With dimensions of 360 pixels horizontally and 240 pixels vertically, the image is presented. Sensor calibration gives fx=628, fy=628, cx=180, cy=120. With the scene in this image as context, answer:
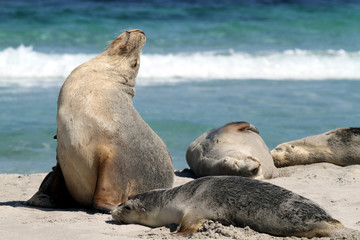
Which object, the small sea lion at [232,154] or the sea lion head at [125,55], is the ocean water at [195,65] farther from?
the sea lion head at [125,55]

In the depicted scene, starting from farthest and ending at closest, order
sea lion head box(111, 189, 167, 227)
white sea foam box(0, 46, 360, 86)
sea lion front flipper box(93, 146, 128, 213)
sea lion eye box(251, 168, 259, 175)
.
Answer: white sea foam box(0, 46, 360, 86) < sea lion eye box(251, 168, 259, 175) < sea lion front flipper box(93, 146, 128, 213) < sea lion head box(111, 189, 167, 227)

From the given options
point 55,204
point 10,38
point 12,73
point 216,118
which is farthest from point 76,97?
point 10,38

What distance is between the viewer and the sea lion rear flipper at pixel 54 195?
5.19 meters

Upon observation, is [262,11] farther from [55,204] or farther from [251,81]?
[55,204]

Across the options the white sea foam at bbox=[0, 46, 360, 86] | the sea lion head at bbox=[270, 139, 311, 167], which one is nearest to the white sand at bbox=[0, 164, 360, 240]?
the sea lion head at bbox=[270, 139, 311, 167]

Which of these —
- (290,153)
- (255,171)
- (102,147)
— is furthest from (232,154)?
(102,147)

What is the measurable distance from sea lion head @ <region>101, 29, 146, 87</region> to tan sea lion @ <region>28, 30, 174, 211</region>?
0.34 ft

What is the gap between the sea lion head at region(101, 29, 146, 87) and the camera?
5.51 m

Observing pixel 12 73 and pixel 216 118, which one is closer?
pixel 216 118

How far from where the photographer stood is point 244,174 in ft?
21.5

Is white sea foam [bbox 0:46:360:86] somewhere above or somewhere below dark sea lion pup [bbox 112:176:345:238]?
above

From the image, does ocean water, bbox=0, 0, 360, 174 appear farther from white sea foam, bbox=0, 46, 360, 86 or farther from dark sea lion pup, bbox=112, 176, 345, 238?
dark sea lion pup, bbox=112, 176, 345, 238

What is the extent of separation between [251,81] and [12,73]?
566cm

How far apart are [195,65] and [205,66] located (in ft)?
0.85
